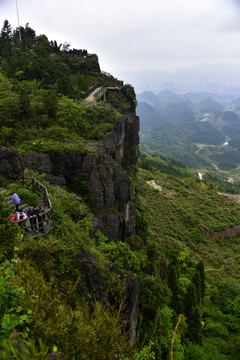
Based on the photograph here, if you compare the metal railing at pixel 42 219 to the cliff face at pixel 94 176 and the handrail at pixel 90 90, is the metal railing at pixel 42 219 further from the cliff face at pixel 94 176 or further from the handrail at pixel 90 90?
the handrail at pixel 90 90

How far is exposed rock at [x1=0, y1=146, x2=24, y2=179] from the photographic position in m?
12.4

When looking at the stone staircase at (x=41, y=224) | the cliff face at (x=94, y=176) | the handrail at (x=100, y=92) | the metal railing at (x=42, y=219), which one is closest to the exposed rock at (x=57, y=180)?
the cliff face at (x=94, y=176)

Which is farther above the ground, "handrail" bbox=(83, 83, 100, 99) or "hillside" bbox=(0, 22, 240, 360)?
"handrail" bbox=(83, 83, 100, 99)

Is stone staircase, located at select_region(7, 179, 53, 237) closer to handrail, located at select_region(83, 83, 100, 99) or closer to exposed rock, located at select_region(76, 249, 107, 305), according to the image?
exposed rock, located at select_region(76, 249, 107, 305)

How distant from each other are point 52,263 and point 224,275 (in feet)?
131

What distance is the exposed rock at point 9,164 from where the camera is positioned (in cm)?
1240

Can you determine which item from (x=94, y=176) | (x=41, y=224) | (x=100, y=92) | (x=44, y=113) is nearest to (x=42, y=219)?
(x=41, y=224)

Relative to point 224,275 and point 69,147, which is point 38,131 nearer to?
point 69,147

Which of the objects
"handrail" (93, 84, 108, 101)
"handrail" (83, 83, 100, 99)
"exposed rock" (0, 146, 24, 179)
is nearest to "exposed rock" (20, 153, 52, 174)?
"exposed rock" (0, 146, 24, 179)

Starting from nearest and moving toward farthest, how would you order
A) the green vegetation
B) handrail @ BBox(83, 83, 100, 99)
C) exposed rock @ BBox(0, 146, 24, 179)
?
exposed rock @ BBox(0, 146, 24, 179), the green vegetation, handrail @ BBox(83, 83, 100, 99)

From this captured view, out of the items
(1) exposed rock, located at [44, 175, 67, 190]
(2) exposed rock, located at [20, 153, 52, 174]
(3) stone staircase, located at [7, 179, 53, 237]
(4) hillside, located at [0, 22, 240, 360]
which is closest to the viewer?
(4) hillside, located at [0, 22, 240, 360]

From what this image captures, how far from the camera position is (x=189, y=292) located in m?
24.5

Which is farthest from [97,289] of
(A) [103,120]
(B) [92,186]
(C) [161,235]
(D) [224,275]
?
(D) [224,275]

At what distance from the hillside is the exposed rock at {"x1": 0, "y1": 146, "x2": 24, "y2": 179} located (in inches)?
2.3
